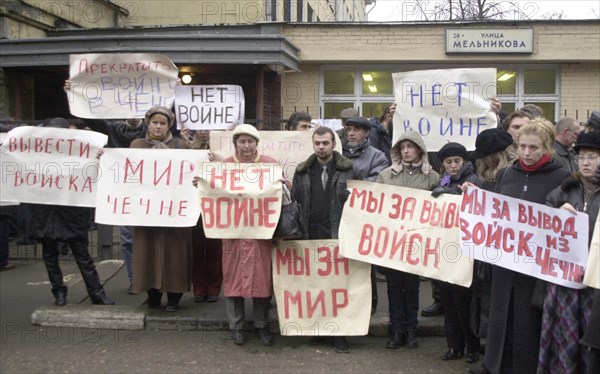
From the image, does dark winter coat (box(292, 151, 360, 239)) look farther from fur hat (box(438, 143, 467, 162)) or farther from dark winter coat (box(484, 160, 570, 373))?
dark winter coat (box(484, 160, 570, 373))

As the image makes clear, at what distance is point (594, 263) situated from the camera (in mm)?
3584

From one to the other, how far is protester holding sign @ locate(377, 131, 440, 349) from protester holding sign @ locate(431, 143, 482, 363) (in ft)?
0.57

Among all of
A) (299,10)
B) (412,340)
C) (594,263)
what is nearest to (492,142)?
(594,263)

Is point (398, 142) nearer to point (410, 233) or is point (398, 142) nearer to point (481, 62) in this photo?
point (410, 233)

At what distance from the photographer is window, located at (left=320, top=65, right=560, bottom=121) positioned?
533 inches

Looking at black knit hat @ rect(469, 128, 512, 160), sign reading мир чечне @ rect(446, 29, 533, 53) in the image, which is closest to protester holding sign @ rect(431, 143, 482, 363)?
black knit hat @ rect(469, 128, 512, 160)

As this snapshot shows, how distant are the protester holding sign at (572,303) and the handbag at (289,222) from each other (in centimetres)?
199

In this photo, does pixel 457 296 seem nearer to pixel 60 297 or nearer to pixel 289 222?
pixel 289 222

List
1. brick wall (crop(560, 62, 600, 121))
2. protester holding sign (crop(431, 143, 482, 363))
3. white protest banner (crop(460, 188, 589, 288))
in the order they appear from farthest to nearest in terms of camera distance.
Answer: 1. brick wall (crop(560, 62, 600, 121))
2. protester holding sign (crop(431, 143, 482, 363))
3. white protest banner (crop(460, 188, 589, 288))

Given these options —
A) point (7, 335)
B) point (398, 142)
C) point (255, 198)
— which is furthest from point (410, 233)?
point (7, 335)

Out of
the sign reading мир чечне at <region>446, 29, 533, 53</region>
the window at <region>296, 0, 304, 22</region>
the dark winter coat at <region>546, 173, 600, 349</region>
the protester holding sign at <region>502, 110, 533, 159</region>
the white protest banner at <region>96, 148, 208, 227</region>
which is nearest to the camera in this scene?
the dark winter coat at <region>546, 173, 600, 349</region>

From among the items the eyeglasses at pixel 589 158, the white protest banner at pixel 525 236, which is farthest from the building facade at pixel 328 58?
the eyeglasses at pixel 589 158

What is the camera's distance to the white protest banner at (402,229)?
491cm

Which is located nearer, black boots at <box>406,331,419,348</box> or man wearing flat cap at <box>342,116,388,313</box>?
black boots at <box>406,331,419,348</box>
